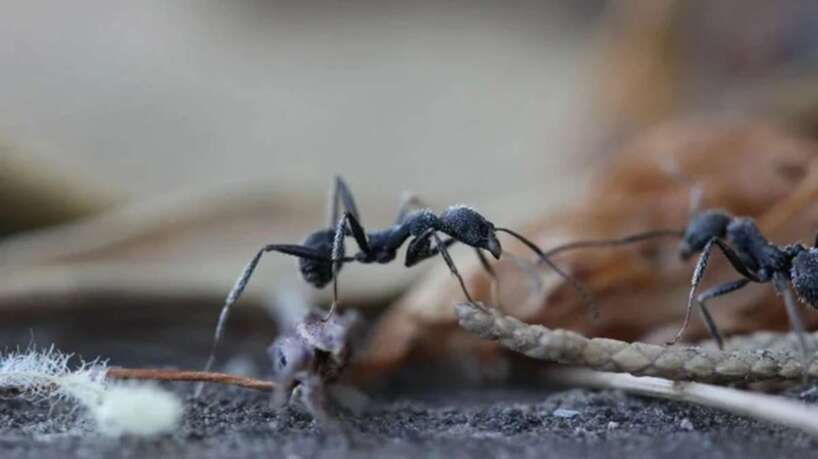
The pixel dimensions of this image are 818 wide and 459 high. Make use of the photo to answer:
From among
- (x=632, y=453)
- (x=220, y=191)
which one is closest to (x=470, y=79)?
(x=220, y=191)

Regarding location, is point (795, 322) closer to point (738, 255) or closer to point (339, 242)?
point (738, 255)

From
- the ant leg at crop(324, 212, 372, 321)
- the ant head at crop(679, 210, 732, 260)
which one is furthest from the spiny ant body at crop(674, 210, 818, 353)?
the ant leg at crop(324, 212, 372, 321)

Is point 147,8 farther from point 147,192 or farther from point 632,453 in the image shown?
point 632,453

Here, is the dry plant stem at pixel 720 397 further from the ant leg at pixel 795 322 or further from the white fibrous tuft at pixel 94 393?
the white fibrous tuft at pixel 94 393

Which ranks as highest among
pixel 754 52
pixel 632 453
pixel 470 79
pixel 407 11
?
pixel 407 11

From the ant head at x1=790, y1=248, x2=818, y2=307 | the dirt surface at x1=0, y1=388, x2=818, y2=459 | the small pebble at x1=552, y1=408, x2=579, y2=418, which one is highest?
the ant head at x1=790, y1=248, x2=818, y2=307

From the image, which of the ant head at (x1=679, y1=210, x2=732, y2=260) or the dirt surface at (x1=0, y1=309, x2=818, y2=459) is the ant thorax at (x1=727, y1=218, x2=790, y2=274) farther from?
the dirt surface at (x1=0, y1=309, x2=818, y2=459)

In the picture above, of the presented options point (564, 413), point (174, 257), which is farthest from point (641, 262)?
point (174, 257)
